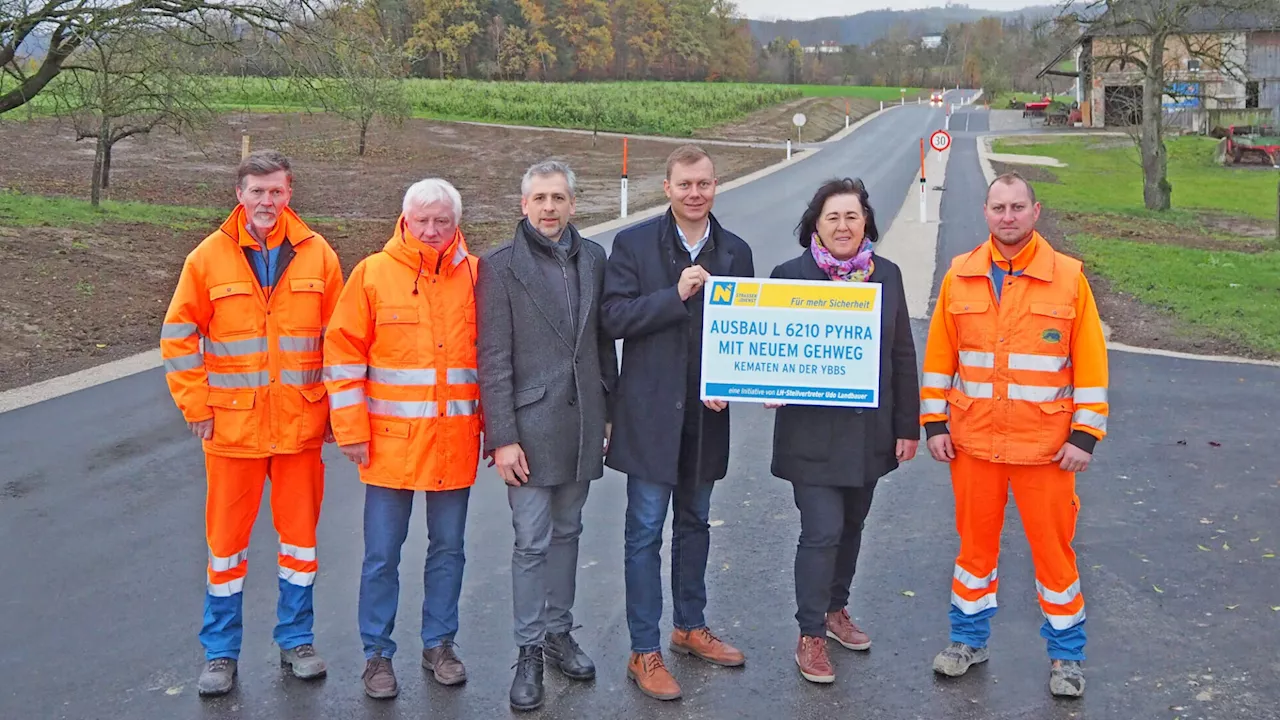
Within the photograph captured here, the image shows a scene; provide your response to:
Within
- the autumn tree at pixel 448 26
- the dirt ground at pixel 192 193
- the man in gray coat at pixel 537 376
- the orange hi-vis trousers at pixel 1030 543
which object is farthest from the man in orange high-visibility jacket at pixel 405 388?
the autumn tree at pixel 448 26

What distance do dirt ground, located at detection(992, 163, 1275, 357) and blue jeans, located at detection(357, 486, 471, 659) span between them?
9.85 meters

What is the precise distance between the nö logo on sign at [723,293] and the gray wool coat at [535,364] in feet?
1.61

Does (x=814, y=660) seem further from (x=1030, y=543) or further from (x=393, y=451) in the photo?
(x=393, y=451)

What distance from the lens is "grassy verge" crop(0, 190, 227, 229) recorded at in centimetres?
1859

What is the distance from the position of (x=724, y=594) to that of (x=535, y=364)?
5.71 feet

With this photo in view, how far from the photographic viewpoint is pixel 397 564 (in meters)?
4.62

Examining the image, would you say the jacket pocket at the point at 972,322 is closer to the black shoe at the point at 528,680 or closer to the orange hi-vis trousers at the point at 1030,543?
the orange hi-vis trousers at the point at 1030,543

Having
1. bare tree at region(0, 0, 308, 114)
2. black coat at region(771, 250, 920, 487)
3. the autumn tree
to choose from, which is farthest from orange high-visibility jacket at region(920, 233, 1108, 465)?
the autumn tree

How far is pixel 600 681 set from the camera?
15.5ft

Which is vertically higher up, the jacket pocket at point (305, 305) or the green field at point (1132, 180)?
the green field at point (1132, 180)

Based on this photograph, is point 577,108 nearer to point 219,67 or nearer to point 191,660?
point 219,67

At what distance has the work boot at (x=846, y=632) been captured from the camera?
4977 mm

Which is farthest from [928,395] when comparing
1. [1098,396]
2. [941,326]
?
[1098,396]

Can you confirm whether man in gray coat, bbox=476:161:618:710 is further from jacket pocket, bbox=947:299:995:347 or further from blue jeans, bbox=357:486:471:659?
jacket pocket, bbox=947:299:995:347
